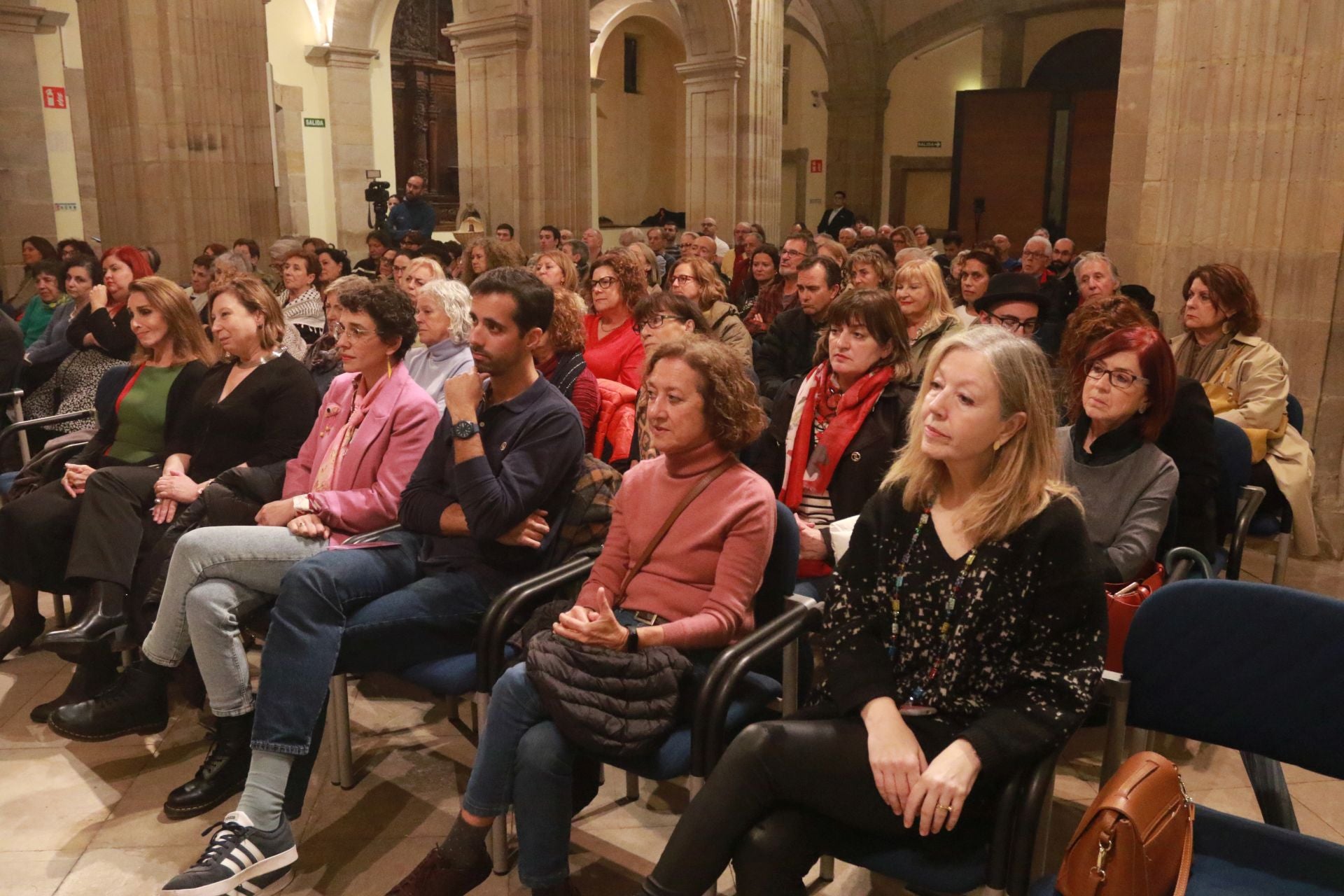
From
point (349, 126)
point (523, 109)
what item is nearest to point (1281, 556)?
point (523, 109)

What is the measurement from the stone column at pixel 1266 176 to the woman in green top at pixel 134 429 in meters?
4.40

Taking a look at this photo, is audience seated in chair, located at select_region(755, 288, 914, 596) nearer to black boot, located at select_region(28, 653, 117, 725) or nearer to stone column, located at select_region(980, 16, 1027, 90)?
black boot, located at select_region(28, 653, 117, 725)

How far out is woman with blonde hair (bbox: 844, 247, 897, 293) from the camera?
5.32m

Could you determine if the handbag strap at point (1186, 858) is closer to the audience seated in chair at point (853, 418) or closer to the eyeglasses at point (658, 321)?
the audience seated in chair at point (853, 418)

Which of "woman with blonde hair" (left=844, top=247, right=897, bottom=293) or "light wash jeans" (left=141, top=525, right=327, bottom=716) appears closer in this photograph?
"light wash jeans" (left=141, top=525, right=327, bottom=716)

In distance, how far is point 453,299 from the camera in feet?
12.8

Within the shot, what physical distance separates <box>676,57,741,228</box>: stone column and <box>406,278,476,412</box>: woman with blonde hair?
10.5 metres

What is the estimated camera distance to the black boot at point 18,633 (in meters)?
3.81

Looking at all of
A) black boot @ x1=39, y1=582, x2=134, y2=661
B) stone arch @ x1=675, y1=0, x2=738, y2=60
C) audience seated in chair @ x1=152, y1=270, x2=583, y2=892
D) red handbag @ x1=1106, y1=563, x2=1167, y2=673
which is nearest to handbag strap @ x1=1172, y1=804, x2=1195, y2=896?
red handbag @ x1=1106, y1=563, x2=1167, y2=673

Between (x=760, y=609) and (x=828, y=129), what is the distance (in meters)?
19.3

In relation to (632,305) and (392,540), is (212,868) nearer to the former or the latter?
(392,540)

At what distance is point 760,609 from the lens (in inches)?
97.7

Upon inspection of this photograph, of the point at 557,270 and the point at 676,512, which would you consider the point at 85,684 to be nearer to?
the point at 676,512

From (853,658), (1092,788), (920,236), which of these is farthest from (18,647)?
(920,236)
